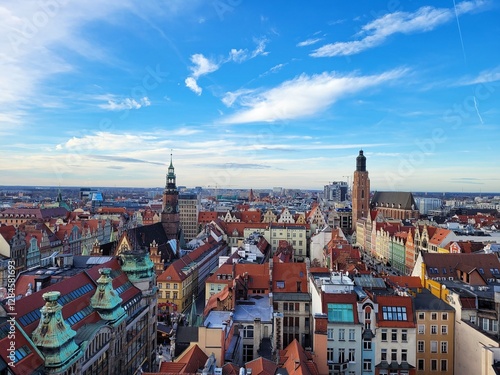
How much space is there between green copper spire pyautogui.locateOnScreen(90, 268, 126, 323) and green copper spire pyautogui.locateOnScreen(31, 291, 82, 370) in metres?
7.41

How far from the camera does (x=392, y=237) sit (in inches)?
3903

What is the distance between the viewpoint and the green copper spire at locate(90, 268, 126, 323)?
107ft

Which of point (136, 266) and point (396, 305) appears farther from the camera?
point (136, 266)

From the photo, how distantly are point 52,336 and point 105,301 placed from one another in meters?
8.58

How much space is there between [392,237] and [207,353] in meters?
79.1

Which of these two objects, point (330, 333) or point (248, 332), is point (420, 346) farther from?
point (248, 332)

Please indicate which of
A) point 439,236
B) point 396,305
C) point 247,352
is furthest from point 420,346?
point 439,236

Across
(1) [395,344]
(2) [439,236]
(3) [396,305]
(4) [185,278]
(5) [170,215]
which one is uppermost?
(5) [170,215]

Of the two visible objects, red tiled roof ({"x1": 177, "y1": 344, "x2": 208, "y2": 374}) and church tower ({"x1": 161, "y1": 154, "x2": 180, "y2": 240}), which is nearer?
red tiled roof ({"x1": 177, "y1": 344, "x2": 208, "y2": 374})

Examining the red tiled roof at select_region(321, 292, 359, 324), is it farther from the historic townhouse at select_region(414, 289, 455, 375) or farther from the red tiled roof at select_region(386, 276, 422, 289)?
the red tiled roof at select_region(386, 276, 422, 289)

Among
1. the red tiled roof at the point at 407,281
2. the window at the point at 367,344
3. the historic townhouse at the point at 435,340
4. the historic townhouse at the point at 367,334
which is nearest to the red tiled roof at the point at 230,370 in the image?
the historic townhouse at the point at 367,334

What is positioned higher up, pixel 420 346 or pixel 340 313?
pixel 340 313

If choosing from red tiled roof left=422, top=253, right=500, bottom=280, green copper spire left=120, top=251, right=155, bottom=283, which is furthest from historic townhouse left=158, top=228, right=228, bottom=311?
red tiled roof left=422, top=253, right=500, bottom=280

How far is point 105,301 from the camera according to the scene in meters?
32.7
